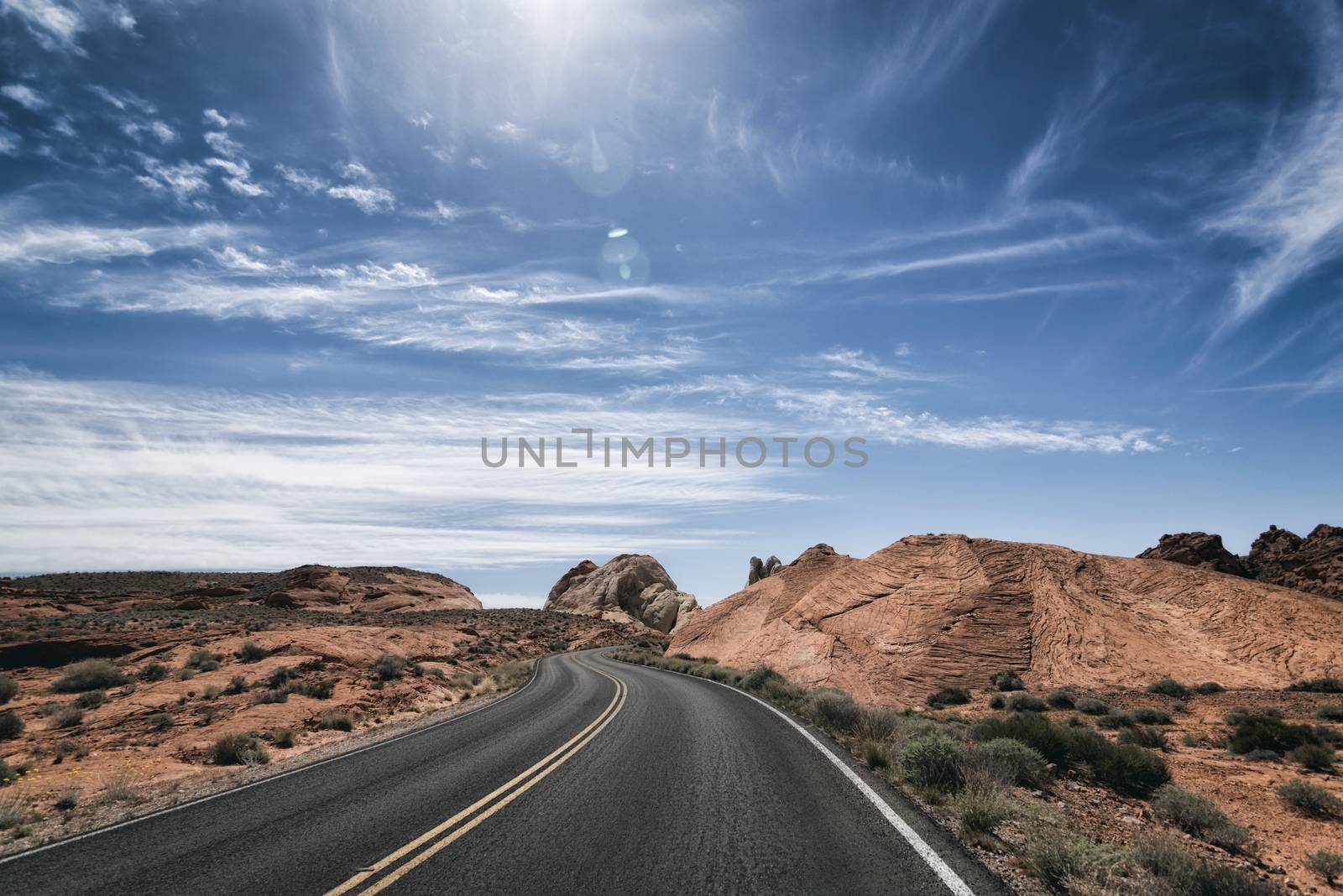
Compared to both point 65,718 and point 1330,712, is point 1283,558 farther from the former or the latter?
point 65,718

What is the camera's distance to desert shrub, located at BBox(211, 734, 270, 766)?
463 inches

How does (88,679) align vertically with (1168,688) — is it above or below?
below

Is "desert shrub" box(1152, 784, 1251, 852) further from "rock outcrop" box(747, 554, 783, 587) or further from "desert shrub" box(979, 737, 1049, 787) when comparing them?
"rock outcrop" box(747, 554, 783, 587)

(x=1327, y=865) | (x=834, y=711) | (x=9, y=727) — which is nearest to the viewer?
(x=1327, y=865)

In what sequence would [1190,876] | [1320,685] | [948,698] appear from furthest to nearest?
[948,698] < [1320,685] < [1190,876]

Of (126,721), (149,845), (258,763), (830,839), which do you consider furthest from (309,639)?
(830,839)

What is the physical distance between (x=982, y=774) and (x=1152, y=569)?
34519mm

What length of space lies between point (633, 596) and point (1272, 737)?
8956 cm

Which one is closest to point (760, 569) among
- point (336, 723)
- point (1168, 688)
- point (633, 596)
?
point (633, 596)

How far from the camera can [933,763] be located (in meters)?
7.88

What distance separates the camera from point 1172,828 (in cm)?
786

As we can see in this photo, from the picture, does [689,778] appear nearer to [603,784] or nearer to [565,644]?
[603,784]

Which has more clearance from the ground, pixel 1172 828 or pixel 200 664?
pixel 1172 828

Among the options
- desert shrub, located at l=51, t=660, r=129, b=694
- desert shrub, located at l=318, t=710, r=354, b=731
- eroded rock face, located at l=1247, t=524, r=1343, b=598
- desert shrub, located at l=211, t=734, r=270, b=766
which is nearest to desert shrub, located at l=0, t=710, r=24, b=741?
desert shrub, located at l=51, t=660, r=129, b=694
